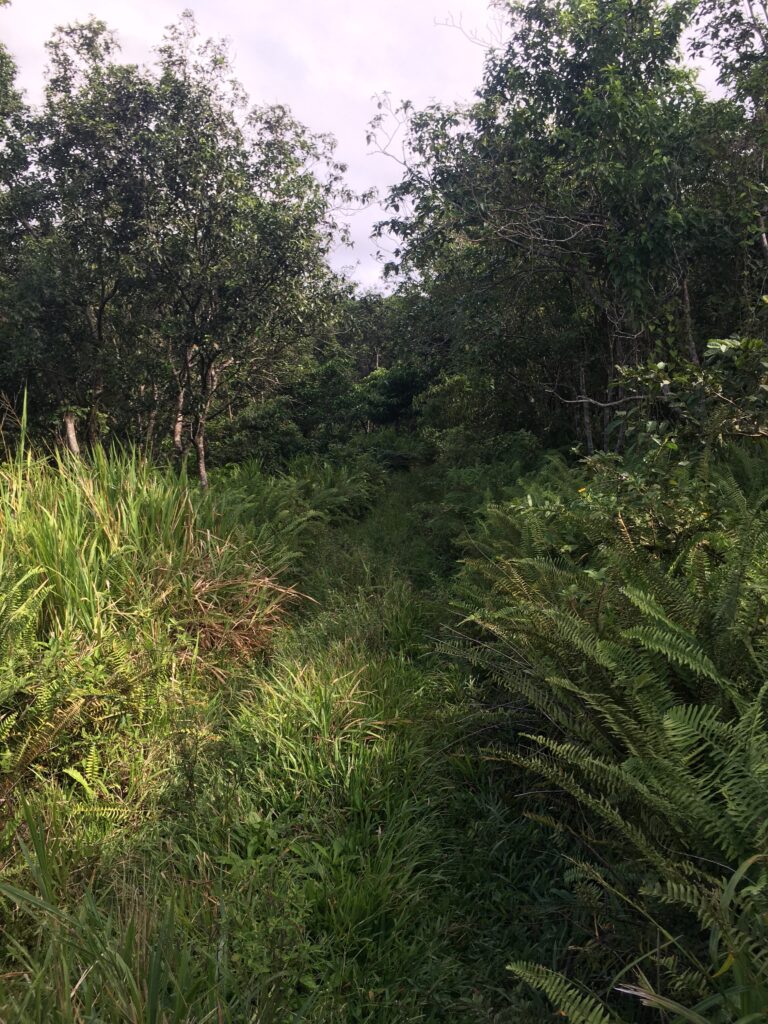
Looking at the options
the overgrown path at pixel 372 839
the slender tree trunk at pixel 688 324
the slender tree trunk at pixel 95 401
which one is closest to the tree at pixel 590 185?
the slender tree trunk at pixel 688 324

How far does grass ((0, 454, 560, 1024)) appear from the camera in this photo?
5.48ft

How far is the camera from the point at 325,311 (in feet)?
31.3

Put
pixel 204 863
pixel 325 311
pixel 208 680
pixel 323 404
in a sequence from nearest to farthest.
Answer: pixel 204 863 → pixel 208 680 → pixel 325 311 → pixel 323 404

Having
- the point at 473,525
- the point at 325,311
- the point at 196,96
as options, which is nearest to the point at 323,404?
the point at 325,311

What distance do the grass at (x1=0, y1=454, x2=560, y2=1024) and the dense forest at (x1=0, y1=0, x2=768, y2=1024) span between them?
0.02 metres

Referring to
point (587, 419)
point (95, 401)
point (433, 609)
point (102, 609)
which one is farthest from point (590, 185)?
point (95, 401)

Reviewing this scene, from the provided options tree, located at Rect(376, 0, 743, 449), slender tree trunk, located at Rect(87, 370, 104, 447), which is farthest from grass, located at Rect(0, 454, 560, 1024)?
slender tree trunk, located at Rect(87, 370, 104, 447)

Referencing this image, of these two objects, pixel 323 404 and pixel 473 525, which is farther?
pixel 323 404

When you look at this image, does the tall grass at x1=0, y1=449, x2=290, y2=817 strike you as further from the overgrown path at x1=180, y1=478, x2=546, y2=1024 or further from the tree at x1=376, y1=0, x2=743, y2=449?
the tree at x1=376, y1=0, x2=743, y2=449

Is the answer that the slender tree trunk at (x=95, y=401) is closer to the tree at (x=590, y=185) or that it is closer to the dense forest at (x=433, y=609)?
the dense forest at (x=433, y=609)

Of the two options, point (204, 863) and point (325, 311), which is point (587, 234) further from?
point (204, 863)

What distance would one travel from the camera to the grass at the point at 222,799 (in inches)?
65.7

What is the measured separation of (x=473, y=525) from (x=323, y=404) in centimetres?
922

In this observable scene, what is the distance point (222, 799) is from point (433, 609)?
2186 mm
